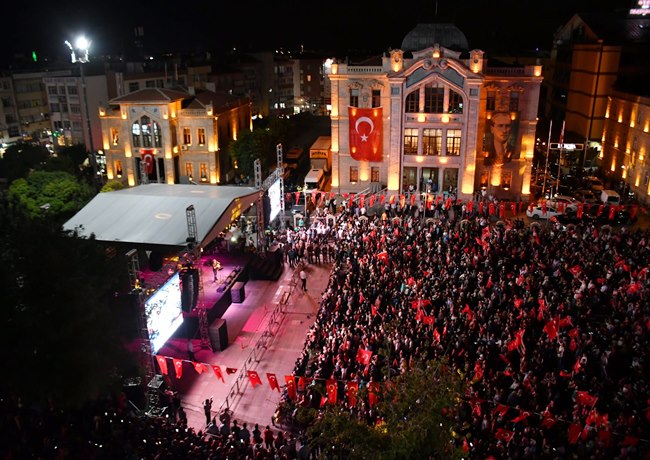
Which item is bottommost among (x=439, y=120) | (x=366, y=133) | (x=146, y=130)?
(x=146, y=130)

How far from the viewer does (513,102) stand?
1697 inches

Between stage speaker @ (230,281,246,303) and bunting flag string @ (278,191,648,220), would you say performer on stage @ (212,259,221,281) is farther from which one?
bunting flag string @ (278,191,648,220)

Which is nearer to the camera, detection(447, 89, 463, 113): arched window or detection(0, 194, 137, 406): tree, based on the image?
detection(0, 194, 137, 406): tree

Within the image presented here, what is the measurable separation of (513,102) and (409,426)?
3769cm

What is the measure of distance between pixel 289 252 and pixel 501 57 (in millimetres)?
45514

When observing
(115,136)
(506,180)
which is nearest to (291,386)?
(506,180)

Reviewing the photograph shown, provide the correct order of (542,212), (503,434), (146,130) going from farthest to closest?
(146,130), (542,212), (503,434)

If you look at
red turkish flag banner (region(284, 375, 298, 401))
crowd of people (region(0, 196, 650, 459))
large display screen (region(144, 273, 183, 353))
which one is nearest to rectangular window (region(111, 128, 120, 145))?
crowd of people (region(0, 196, 650, 459))

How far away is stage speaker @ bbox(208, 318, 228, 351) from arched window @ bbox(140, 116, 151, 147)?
29.4m

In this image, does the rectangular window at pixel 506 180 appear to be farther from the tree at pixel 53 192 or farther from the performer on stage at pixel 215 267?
the tree at pixel 53 192

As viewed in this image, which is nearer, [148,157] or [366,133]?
[366,133]

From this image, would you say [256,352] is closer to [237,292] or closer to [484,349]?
[237,292]

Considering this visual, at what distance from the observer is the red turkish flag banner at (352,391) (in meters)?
17.2

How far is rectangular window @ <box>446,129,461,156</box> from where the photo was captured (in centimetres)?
4288
